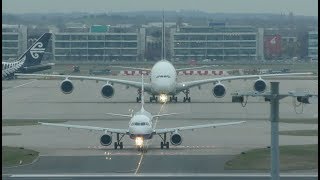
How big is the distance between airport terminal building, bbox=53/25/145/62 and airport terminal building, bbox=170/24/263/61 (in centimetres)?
515

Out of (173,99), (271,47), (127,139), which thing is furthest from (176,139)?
(271,47)

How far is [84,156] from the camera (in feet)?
182

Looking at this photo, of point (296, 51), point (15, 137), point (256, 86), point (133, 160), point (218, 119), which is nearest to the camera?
point (133, 160)

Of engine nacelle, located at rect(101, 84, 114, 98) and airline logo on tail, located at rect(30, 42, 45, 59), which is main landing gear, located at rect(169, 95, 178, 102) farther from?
airline logo on tail, located at rect(30, 42, 45, 59)

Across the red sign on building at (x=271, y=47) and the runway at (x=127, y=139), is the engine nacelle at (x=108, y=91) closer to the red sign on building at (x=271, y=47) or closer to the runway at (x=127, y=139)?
the runway at (x=127, y=139)

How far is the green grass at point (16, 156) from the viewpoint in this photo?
173 ft

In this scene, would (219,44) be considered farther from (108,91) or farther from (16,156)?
(16,156)

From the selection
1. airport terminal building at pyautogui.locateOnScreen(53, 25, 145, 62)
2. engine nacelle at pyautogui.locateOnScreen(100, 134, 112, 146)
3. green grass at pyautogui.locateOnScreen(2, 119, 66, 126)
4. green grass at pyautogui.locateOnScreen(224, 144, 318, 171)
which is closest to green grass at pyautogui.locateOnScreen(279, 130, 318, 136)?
green grass at pyautogui.locateOnScreen(224, 144, 318, 171)

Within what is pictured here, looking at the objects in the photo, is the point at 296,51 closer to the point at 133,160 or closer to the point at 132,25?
the point at 132,25

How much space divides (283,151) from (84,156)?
8.28 meters

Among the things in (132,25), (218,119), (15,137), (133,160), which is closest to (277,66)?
(132,25)

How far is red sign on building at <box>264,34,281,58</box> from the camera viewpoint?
17138cm

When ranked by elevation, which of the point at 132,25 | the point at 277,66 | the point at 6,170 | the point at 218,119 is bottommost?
Result: the point at 6,170

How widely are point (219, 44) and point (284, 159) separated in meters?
122
